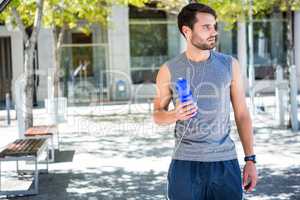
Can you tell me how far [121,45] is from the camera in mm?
23109

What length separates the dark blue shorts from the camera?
3354mm

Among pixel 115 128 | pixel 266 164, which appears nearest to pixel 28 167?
pixel 266 164

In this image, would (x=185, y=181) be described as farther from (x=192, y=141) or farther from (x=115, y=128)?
(x=115, y=128)

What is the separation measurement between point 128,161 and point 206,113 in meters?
5.90

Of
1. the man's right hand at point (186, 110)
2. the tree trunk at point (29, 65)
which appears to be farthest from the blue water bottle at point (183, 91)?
the tree trunk at point (29, 65)

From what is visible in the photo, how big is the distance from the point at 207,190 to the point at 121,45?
20002 millimetres

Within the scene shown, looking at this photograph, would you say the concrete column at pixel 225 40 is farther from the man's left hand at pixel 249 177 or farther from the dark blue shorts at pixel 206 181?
the dark blue shorts at pixel 206 181

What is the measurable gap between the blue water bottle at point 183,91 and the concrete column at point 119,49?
19.5m

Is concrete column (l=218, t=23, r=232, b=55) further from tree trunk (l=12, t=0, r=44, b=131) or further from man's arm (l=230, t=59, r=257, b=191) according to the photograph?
man's arm (l=230, t=59, r=257, b=191)

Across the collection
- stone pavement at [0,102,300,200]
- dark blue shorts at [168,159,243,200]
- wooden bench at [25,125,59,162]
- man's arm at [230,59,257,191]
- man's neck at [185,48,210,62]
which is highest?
man's neck at [185,48,210,62]

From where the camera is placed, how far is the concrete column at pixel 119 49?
22859mm

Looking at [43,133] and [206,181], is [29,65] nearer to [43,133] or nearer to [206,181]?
[43,133]

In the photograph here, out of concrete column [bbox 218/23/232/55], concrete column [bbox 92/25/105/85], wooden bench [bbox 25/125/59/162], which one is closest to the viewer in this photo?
wooden bench [bbox 25/125/59/162]

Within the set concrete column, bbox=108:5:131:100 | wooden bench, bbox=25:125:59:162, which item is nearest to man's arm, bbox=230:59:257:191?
wooden bench, bbox=25:125:59:162
